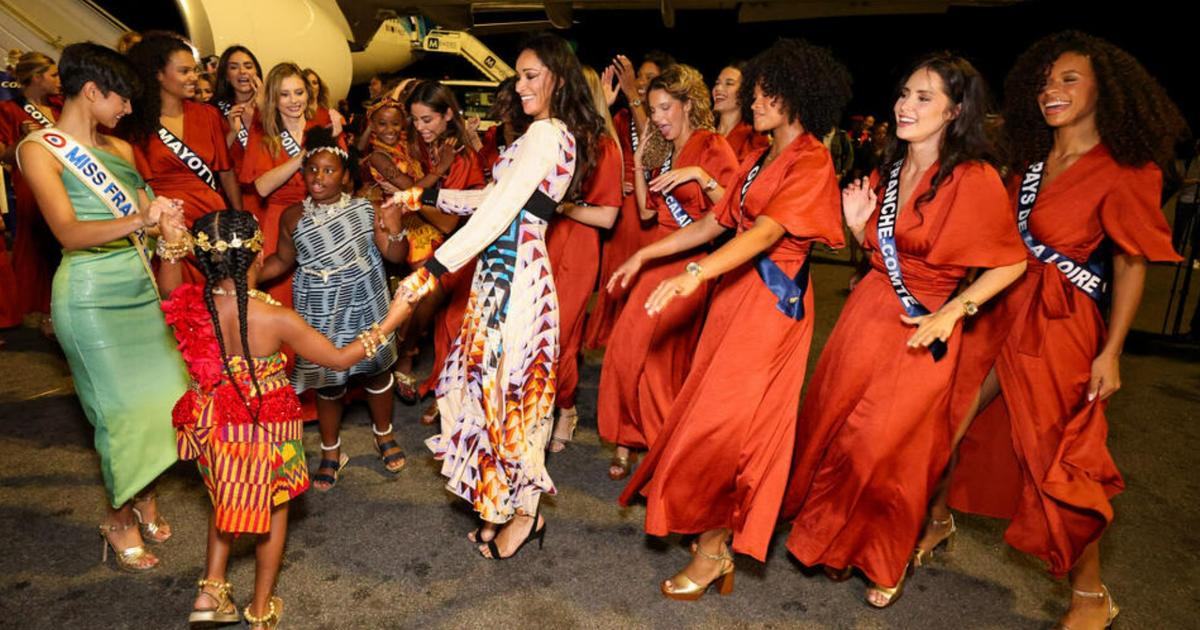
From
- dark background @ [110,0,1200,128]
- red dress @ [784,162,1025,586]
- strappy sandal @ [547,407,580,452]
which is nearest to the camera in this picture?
red dress @ [784,162,1025,586]

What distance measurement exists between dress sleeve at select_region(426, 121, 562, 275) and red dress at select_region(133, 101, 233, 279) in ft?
6.59

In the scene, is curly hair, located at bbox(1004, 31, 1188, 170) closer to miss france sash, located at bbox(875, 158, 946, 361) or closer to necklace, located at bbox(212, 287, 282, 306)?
miss france sash, located at bbox(875, 158, 946, 361)

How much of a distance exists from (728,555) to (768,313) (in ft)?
Result: 3.40

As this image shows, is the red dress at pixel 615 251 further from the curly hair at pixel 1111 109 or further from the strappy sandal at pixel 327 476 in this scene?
the curly hair at pixel 1111 109

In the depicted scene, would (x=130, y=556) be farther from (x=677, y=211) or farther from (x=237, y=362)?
(x=677, y=211)

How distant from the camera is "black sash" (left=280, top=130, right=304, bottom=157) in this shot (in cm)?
423

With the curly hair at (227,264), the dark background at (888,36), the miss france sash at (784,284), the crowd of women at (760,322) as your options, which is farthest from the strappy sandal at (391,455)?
the dark background at (888,36)

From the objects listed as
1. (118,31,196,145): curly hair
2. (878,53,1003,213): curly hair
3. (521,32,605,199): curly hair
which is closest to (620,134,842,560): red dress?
(878,53,1003,213): curly hair


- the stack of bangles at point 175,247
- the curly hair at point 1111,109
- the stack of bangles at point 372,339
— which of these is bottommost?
the stack of bangles at point 372,339

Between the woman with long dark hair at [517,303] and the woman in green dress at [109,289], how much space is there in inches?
44.7

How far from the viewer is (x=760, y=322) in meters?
2.66

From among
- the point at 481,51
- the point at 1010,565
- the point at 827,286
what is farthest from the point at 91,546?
the point at 481,51

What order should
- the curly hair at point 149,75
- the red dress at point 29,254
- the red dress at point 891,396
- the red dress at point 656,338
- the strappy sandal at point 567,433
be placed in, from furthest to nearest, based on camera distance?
1. the red dress at point 29,254
2. the strappy sandal at point 567,433
3. the red dress at point 656,338
4. the curly hair at point 149,75
5. the red dress at point 891,396

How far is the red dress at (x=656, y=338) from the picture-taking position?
365 centimetres
